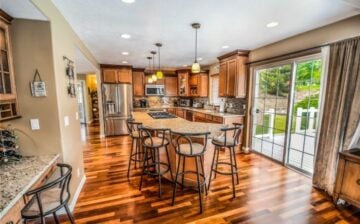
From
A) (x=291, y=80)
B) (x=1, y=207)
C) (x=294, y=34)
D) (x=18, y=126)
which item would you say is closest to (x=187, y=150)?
(x=1, y=207)

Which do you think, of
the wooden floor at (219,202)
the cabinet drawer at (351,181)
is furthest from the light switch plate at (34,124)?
the cabinet drawer at (351,181)

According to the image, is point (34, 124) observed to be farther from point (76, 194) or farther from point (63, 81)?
point (76, 194)

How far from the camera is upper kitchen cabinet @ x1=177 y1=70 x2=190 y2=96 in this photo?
695cm

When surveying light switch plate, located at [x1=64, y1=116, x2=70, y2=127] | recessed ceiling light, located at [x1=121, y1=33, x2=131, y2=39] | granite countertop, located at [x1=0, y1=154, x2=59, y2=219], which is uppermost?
recessed ceiling light, located at [x1=121, y1=33, x2=131, y2=39]

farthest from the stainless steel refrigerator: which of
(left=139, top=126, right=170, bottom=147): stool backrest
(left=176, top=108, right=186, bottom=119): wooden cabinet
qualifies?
(left=139, top=126, right=170, bottom=147): stool backrest

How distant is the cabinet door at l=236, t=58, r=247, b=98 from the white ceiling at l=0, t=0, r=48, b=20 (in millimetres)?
3731

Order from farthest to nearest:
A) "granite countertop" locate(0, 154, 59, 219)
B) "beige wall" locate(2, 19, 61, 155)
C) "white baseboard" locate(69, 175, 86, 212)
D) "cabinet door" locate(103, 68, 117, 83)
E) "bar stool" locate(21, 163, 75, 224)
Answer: "cabinet door" locate(103, 68, 117, 83) < "white baseboard" locate(69, 175, 86, 212) < "beige wall" locate(2, 19, 61, 155) < "bar stool" locate(21, 163, 75, 224) < "granite countertop" locate(0, 154, 59, 219)

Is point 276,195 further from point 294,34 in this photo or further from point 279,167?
point 294,34

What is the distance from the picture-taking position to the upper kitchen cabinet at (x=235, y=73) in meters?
4.28

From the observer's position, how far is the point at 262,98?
13.6ft

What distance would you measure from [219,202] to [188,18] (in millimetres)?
2544

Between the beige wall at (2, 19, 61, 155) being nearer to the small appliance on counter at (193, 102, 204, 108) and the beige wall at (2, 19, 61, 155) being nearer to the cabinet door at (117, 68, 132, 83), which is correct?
the cabinet door at (117, 68, 132, 83)

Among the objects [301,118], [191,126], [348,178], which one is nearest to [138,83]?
[191,126]

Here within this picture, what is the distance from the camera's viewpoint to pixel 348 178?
2236 millimetres
